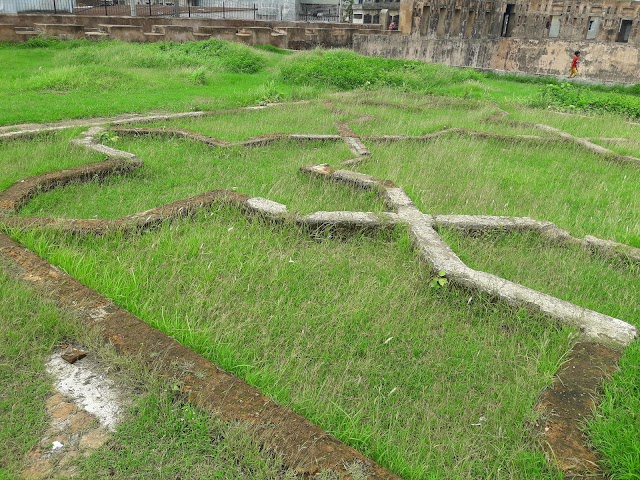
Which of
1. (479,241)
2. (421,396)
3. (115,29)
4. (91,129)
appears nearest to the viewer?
(421,396)

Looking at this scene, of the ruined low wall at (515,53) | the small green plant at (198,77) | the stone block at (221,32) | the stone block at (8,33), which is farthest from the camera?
the ruined low wall at (515,53)

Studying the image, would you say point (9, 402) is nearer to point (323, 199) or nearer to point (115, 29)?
point (323, 199)

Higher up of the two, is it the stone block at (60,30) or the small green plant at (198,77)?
the stone block at (60,30)

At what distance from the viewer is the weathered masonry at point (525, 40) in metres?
17.4

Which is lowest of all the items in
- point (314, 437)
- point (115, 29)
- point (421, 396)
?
point (421, 396)

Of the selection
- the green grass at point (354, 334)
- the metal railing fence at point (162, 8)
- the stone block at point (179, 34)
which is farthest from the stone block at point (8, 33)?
the green grass at point (354, 334)

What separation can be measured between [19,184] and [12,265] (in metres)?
1.79

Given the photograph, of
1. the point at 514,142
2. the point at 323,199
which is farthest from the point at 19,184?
the point at 514,142

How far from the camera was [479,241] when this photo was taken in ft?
12.1

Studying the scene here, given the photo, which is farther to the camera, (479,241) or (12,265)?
(479,241)

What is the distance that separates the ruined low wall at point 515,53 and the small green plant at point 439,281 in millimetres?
16210

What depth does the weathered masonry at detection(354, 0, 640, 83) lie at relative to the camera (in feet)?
57.2

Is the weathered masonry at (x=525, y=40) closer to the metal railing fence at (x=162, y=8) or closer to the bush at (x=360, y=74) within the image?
the bush at (x=360, y=74)

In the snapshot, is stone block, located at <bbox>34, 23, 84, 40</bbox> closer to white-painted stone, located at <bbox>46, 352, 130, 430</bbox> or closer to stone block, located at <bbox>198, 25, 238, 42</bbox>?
A: stone block, located at <bbox>198, 25, 238, 42</bbox>
